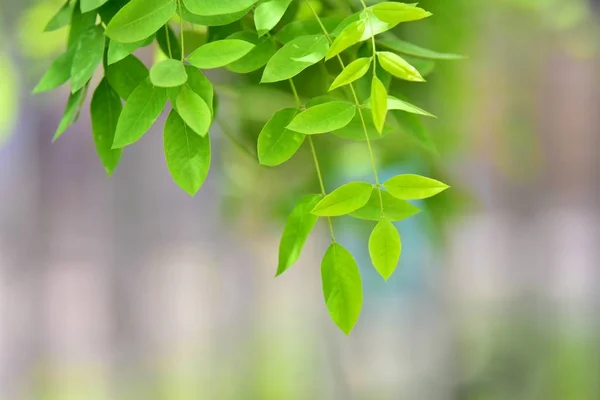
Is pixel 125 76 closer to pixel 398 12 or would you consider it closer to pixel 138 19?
pixel 138 19

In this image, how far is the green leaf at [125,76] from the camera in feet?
1.58

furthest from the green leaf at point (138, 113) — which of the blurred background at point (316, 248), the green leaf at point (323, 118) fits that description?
the blurred background at point (316, 248)

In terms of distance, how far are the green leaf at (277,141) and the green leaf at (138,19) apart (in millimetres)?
116

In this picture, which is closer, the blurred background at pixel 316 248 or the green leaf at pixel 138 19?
the green leaf at pixel 138 19

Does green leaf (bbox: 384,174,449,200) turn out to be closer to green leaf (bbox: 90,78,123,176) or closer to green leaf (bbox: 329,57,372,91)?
green leaf (bbox: 329,57,372,91)

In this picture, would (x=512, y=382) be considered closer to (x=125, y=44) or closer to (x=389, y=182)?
(x=389, y=182)

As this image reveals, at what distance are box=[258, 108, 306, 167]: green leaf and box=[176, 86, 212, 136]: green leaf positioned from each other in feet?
0.20

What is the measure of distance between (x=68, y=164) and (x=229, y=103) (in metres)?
0.25

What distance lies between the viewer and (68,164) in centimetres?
79

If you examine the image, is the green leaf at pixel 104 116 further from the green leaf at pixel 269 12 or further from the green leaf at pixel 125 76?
the green leaf at pixel 269 12

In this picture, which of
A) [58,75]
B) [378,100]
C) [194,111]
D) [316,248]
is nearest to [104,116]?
[58,75]

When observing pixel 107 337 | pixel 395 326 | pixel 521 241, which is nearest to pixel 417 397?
pixel 395 326

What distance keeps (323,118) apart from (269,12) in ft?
0.30

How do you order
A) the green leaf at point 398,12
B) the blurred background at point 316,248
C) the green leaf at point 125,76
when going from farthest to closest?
the blurred background at point 316,248, the green leaf at point 125,76, the green leaf at point 398,12
